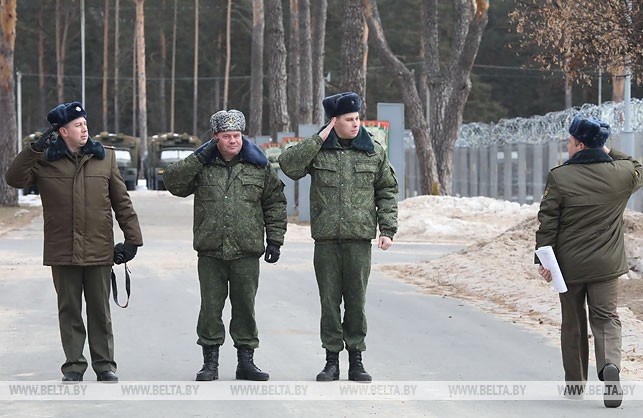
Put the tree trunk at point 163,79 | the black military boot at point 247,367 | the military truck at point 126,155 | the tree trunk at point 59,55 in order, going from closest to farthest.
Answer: the black military boot at point 247,367, the military truck at point 126,155, the tree trunk at point 59,55, the tree trunk at point 163,79

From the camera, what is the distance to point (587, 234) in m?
9.20

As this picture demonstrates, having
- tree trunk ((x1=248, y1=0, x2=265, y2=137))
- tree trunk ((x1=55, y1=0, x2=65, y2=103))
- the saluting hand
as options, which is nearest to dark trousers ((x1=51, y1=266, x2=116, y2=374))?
the saluting hand

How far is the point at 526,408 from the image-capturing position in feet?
29.4

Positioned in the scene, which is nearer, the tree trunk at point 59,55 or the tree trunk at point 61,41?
the tree trunk at point 59,55

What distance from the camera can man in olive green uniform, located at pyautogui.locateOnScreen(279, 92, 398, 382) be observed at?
9844mm

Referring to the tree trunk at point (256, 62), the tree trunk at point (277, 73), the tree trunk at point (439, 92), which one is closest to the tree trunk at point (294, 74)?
the tree trunk at point (277, 73)

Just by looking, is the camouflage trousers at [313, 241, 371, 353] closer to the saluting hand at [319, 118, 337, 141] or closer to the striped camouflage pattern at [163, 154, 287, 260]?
the striped camouflage pattern at [163, 154, 287, 260]

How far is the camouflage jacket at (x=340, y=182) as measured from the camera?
9836mm

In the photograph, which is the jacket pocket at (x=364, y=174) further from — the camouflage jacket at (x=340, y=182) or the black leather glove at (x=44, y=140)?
the black leather glove at (x=44, y=140)

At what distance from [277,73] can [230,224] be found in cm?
3705

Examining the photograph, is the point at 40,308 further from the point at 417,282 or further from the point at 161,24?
the point at 161,24

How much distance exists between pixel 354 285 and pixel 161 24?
298ft

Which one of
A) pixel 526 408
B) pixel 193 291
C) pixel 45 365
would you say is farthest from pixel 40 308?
pixel 526 408

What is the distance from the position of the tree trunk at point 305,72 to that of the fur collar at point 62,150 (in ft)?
109
